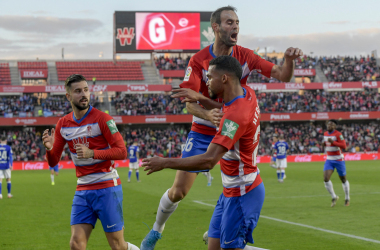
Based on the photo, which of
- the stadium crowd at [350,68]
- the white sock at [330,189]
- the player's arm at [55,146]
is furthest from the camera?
the stadium crowd at [350,68]

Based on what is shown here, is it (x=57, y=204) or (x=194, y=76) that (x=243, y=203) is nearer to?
(x=194, y=76)

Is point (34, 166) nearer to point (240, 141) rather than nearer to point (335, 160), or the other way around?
point (335, 160)

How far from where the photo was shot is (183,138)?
156 ft

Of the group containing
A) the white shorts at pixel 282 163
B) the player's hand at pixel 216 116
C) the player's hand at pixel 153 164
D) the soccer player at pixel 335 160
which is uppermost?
the player's hand at pixel 216 116

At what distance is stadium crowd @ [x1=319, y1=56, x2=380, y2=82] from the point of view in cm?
5556

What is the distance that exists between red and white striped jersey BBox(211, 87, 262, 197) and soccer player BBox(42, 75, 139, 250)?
1.68 m

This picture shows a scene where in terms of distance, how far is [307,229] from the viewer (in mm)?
10305

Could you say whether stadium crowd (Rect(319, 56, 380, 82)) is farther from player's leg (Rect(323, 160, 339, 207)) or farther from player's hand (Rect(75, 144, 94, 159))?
player's hand (Rect(75, 144, 94, 159))

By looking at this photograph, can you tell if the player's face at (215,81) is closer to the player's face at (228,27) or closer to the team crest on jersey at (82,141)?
the player's face at (228,27)

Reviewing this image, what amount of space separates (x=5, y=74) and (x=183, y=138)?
71.0 ft

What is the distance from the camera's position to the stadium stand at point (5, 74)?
4966 cm

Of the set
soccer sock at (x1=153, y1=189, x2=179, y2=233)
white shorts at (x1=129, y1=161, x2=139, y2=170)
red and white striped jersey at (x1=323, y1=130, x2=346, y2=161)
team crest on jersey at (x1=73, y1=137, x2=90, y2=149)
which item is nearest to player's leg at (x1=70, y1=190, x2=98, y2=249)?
team crest on jersey at (x1=73, y1=137, x2=90, y2=149)

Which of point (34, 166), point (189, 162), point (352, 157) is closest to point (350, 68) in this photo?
point (352, 157)

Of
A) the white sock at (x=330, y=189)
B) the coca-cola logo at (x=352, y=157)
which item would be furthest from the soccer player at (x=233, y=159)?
A: the coca-cola logo at (x=352, y=157)
